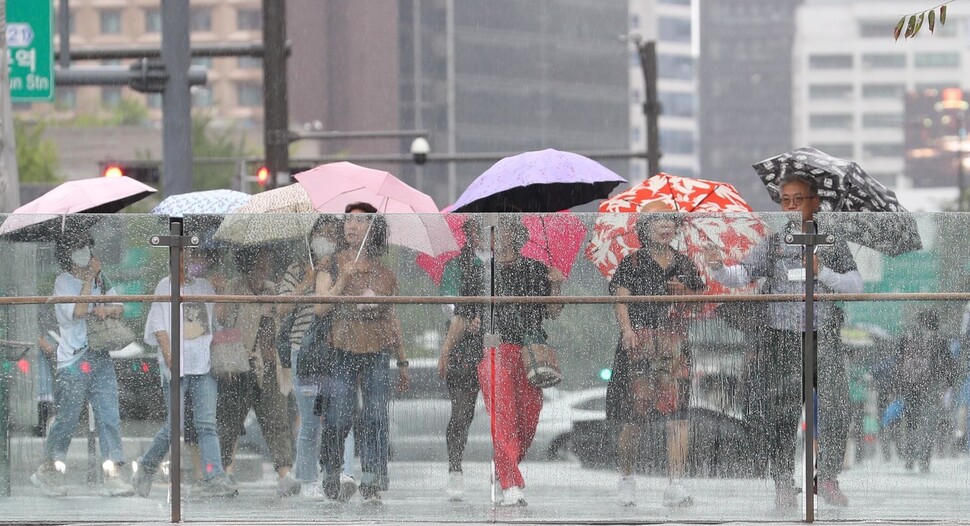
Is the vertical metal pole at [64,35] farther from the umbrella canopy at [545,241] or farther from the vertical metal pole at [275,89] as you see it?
the umbrella canopy at [545,241]

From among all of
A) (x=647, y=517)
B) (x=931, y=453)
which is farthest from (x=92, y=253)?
(x=931, y=453)

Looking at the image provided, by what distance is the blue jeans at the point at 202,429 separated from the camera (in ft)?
27.0

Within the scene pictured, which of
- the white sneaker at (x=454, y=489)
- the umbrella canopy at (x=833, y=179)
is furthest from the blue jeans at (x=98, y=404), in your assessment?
the umbrella canopy at (x=833, y=179)

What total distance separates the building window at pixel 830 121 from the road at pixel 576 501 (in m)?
151

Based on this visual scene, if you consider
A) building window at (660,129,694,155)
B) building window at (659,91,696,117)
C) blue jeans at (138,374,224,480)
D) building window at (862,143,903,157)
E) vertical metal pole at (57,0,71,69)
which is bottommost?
blue jeans at (138,374,224,480)

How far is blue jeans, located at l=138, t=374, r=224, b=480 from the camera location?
8.23 m

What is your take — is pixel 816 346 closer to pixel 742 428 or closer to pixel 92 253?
pixel 742 428

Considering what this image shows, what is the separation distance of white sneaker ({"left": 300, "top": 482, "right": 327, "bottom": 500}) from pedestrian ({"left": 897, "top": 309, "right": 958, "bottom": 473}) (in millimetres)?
3216

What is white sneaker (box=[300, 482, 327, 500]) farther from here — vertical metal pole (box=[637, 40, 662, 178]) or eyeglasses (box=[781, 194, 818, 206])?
vertical metal pole (box=[637, 40, 662, 178])

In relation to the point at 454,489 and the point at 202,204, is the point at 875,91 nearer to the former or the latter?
the point at 202,204

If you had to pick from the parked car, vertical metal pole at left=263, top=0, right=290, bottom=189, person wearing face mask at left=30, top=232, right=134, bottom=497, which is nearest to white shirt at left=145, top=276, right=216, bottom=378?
person wearing face mask at left=30, top=232, right=134, bottom=497

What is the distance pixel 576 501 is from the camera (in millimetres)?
8203

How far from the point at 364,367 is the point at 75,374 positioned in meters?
1.60

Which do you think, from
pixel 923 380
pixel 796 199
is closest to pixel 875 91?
pixel 796 199
